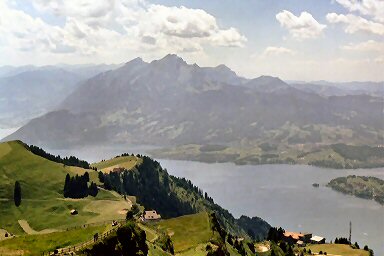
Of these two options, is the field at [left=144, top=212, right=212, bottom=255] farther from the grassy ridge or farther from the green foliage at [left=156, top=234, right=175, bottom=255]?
the green foliage at [left=156, top=234, right=175, bottom=255]

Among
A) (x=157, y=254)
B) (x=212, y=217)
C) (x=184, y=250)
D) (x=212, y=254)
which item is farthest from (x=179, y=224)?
(x=157, y=254)

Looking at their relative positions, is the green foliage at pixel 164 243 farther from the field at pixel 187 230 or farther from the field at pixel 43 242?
the field at pixel 43 242

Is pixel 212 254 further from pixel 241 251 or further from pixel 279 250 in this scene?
pixel 279 250

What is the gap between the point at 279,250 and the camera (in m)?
191

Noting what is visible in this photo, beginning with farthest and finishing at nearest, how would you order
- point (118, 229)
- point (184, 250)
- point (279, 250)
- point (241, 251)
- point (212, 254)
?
point (279, 250) → point (241, 251) → point (184, 250) → point (212, 254) → point (118, 229)

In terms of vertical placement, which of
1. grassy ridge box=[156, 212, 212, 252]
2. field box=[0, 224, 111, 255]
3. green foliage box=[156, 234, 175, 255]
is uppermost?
field box=[0, 224, 111, 255]

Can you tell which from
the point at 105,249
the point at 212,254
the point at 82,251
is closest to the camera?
the point at 82,251

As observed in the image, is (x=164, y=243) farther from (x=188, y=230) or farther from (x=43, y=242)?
(x=188, y=230)

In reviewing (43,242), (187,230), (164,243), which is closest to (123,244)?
(43,242)

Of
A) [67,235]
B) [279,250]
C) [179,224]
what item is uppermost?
[67,235]

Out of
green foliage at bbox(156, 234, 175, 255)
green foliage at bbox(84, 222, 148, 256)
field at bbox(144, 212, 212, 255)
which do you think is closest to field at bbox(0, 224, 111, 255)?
green foliage at bbox(84, 222, 148, 256)

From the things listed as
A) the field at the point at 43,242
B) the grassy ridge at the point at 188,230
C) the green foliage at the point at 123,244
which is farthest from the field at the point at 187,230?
the field at the point at 43,242

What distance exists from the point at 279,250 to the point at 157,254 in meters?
97.0

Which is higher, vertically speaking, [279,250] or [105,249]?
[105,249]
